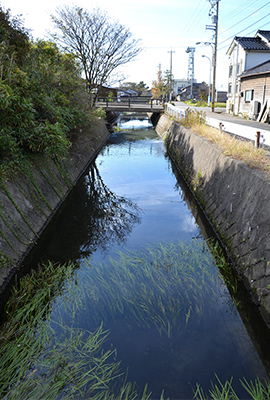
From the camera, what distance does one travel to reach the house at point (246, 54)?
29609mm

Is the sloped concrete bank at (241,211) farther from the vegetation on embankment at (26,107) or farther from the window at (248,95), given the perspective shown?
the window at (248,95)

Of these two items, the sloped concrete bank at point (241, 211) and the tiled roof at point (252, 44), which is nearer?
the sloped concrete bank at point (241, 211)

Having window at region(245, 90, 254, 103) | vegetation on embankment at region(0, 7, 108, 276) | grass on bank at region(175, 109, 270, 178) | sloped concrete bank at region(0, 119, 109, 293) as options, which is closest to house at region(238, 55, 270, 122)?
window at region(245, 90, 254, 103)

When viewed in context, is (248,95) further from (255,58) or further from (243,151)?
(243,151)

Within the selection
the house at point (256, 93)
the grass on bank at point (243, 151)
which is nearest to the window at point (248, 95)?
the house at point (256, 93)

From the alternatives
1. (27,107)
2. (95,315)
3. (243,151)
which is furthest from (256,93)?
(95,315)

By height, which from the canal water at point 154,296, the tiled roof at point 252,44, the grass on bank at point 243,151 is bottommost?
the canal water at point 154,296

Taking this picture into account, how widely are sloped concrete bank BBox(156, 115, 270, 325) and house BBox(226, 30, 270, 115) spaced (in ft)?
73.0

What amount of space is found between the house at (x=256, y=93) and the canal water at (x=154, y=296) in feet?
50.3

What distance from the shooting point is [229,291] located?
579cm

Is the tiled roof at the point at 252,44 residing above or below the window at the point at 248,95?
above

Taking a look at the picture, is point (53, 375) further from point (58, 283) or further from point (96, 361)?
point (58, 283)

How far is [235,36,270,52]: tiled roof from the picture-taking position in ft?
96.5

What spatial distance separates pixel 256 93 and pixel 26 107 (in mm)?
21718
